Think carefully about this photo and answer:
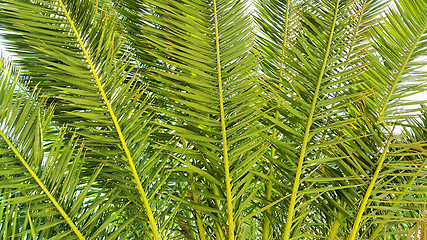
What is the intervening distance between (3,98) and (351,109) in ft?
3.69

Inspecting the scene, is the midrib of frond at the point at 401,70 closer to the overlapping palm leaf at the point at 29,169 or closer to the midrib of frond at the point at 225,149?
the midrib of frond at the point at 225,149

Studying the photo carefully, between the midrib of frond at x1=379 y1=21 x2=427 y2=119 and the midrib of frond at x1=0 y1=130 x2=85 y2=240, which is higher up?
the midrib of frond at x1=379 y1=21 x2=427 y2=119

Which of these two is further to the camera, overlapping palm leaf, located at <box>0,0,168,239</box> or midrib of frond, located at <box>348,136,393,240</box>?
midrib of frond, located at <box>348,136,393,240</box>

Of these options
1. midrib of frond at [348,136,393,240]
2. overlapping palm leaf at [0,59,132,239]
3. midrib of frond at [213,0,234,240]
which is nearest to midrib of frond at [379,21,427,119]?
midrib of frond at [348,136,393,240]

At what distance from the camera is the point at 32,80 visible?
1.13m

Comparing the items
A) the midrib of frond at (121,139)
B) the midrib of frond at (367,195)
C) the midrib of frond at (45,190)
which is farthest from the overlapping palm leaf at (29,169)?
the midrib of frond at (367,195)

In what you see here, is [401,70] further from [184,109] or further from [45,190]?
[45,190]

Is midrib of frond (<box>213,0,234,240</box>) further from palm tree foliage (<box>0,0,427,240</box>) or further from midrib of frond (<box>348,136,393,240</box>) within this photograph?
midrib of frond (<box>348,136,393,240</box>)

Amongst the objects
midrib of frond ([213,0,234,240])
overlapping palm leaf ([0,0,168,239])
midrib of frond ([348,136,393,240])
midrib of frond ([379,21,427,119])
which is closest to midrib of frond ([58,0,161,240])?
overlapping palm leaf ([0,0,168,239])

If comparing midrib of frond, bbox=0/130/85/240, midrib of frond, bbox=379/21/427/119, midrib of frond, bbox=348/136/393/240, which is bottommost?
midrib of frond, bbox=0/130/85/240

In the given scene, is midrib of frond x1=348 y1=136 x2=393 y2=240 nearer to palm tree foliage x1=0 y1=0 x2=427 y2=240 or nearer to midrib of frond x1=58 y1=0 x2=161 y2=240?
palm tree foliage x1=0 y1=0 x2=427 y2=240

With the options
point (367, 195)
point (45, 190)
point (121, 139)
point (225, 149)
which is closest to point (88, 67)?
point (121, 139)

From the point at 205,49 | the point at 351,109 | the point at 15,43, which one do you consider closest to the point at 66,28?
the point at 15,43

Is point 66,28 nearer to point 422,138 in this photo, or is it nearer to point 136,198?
point 136,198
